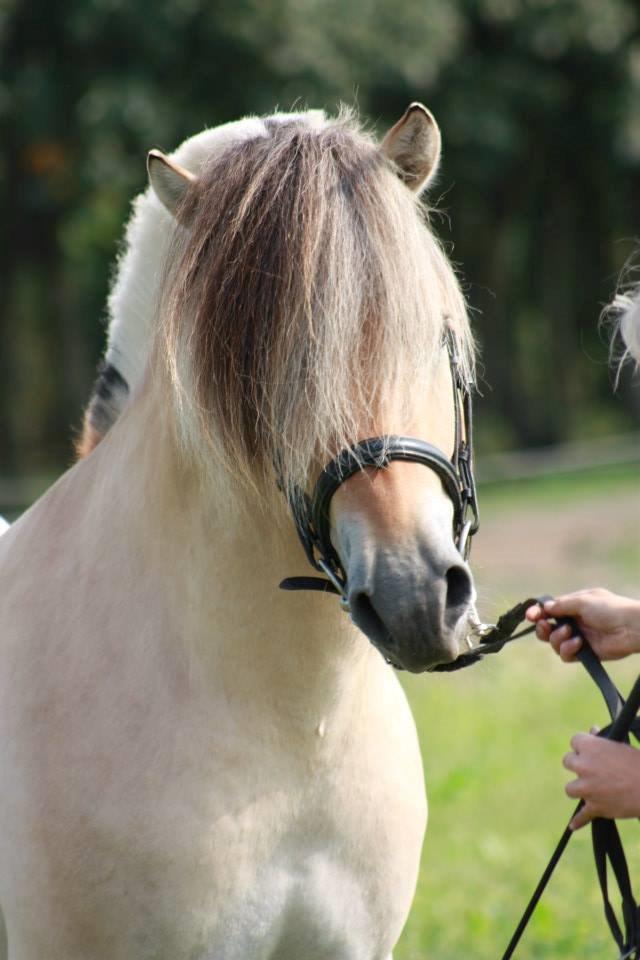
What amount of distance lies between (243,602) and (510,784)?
15.4 ft

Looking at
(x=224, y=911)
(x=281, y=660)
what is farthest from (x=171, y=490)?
(x=224, y=911)

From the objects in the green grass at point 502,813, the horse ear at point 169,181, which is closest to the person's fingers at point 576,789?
the green grass at point 502,813

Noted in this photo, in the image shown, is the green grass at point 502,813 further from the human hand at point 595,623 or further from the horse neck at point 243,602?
the horse neck at point 243,602

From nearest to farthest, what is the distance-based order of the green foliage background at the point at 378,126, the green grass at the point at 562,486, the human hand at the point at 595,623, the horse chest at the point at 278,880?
the horse chest at the point at 278,880 → the human hand at the point at 595,623 → the green grass at the point at 562,486 → the green foliage background at the point at 378,126

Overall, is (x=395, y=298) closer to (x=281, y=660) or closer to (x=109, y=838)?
(x=281, y=660)

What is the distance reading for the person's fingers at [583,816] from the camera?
7.90 ft

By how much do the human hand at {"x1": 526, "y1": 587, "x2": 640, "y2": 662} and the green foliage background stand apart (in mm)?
12374

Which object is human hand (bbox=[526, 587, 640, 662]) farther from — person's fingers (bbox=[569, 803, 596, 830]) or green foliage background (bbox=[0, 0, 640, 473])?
green foliage background (bbox=[0, 0, 640, 473])

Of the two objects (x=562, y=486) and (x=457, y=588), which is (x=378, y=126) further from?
(x=457, y=588)

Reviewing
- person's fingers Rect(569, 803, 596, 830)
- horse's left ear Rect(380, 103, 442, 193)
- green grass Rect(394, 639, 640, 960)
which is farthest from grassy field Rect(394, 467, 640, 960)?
horse's left ear Rect(380, 103, 442, 193)

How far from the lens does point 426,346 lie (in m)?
2.34

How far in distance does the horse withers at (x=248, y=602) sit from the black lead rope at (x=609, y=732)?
25cm

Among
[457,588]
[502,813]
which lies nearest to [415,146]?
[457,588]

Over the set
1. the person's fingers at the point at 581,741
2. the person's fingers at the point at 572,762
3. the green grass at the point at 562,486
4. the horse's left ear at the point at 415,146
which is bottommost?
the green grass at the point at 562,486
